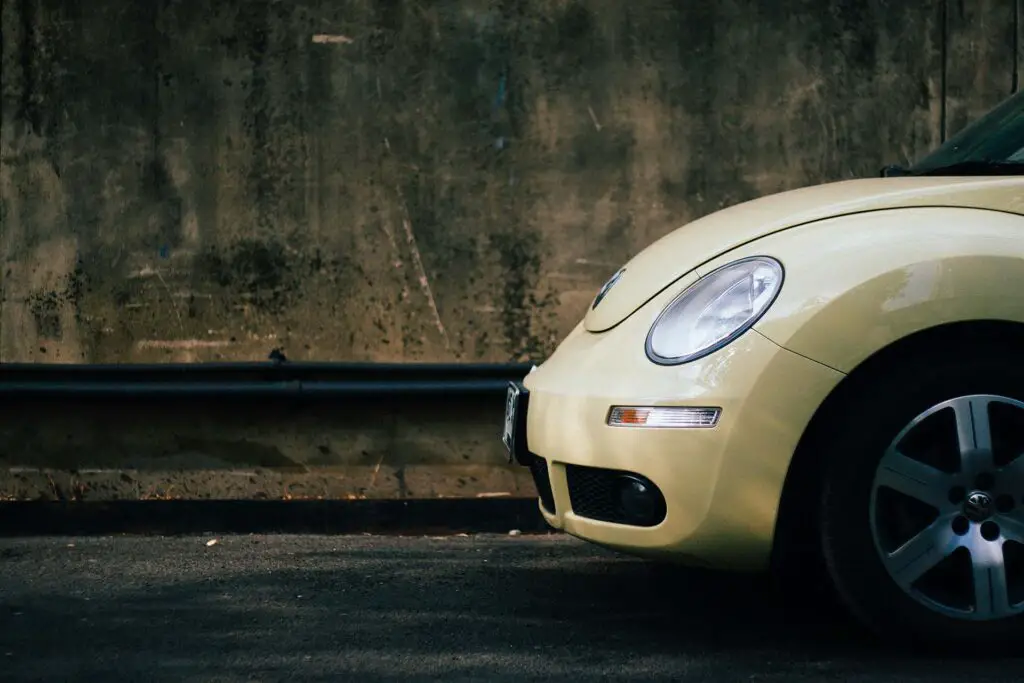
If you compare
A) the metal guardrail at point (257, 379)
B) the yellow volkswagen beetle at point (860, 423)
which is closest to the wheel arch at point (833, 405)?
the yellow volkswagen beetle at point (860, 423)

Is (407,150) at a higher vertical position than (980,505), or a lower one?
higher

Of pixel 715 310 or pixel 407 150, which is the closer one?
pixel 715 310

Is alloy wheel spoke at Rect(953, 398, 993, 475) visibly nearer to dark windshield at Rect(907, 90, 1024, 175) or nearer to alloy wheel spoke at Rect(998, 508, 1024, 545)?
alloy wheel spoke at Rect(998, 508, 1024, 545)

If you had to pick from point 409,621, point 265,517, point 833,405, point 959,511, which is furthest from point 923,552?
point 265,517

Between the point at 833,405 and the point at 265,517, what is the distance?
3003mm

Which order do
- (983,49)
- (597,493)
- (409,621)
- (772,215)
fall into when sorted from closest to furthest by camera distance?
1. (597,493)
2. (772,215)
3. (409,621)
4. (983,49)

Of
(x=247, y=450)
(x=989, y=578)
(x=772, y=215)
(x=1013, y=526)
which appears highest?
(x=772, y=215)

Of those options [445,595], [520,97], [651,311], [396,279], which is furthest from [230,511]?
[651,311]

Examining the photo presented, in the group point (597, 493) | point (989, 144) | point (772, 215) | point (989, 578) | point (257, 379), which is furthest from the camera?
point (257, 379)

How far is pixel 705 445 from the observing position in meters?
3.48

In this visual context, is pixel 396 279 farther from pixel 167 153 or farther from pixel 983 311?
pixel 983 311

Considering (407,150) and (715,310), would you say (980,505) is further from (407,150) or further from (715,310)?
(407,150)

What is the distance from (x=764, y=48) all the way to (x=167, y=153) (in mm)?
2621

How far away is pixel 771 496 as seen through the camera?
3504mm
